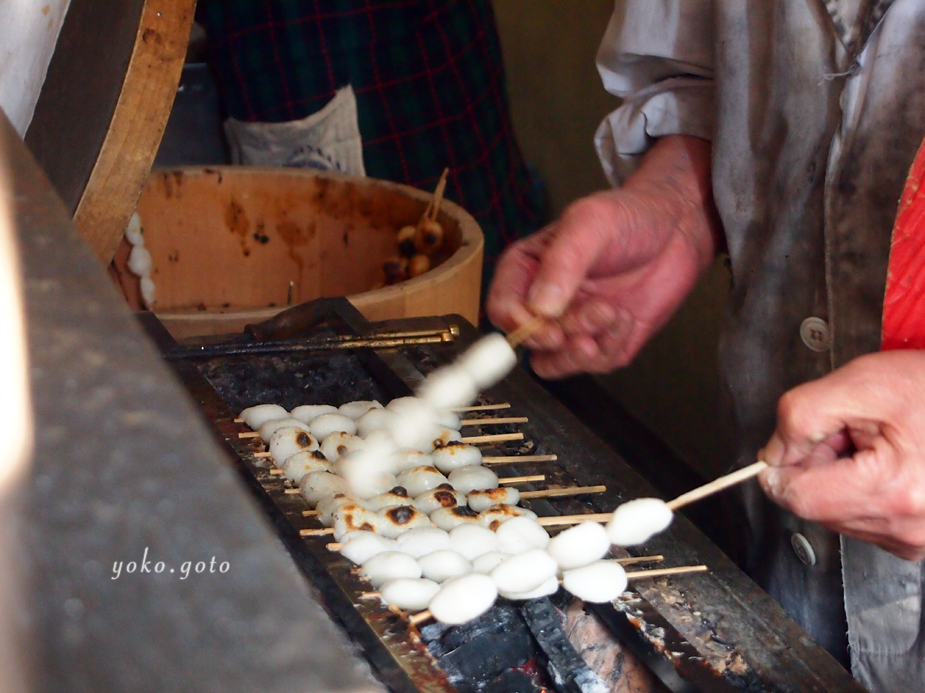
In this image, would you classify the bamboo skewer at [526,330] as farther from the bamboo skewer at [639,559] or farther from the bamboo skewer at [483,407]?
the bamboo skewer at [639,559]

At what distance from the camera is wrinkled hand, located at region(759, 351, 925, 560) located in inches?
40.8

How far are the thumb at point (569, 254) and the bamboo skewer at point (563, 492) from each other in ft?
0.89

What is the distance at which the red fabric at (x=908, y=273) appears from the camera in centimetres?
119

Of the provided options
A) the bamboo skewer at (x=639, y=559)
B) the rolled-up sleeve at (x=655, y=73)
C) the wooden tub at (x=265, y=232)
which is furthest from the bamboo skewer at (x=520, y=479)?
the wooden tub at (x=265, y=232)

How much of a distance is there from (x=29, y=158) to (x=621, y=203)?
1223 mm

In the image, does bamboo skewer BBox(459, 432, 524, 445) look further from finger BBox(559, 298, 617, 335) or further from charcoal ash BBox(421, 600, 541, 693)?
charcoal ash BBox(421, 600, 541, 693)

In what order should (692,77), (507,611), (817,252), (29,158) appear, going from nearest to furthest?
(29,158) → (507,611) → (817,252) → (692,77)

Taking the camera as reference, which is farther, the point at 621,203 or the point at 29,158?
the point at 621,203

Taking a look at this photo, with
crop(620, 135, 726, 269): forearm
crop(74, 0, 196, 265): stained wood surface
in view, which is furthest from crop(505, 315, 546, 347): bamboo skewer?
crop(74, 0, 196, 265): stained wood surface

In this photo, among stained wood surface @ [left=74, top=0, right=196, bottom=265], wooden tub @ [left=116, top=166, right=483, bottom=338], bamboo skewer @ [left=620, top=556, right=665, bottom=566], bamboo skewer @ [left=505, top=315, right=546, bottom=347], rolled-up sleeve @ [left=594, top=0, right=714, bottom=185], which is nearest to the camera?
stained wood surface @ [left=74, top=0, right=196, bottom=265]

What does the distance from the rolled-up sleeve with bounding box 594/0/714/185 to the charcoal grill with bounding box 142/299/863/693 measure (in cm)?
65

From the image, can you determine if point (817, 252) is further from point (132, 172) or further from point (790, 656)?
point (132, 172)

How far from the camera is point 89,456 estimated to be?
15.1 inches

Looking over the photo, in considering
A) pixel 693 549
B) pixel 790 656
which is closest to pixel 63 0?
pixel 693 549
